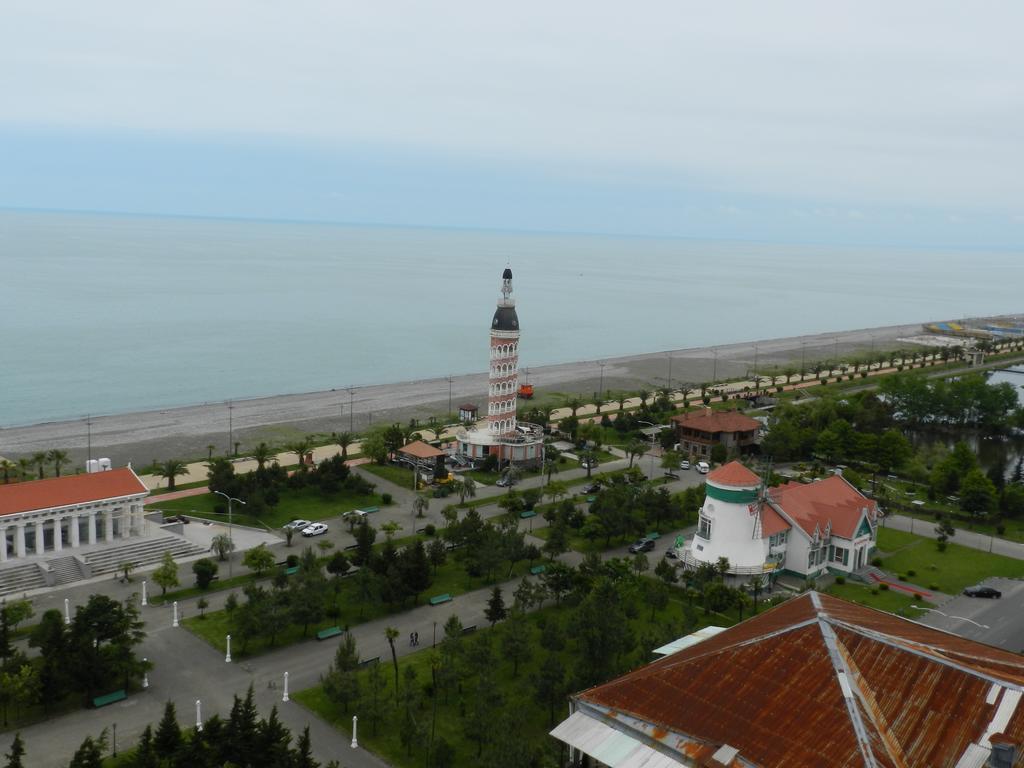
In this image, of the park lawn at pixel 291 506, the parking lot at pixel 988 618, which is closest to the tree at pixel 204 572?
the park lawn at pixel 291 506

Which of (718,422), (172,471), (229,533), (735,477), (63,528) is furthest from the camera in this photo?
(718,422)

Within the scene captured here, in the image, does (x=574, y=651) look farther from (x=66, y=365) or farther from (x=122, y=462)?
(x=66, y=365)

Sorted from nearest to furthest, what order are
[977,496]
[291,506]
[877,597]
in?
[877,597] < [291,506] < [977,496]

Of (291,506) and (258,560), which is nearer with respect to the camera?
(258,560)

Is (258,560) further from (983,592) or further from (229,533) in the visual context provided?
(983,592)

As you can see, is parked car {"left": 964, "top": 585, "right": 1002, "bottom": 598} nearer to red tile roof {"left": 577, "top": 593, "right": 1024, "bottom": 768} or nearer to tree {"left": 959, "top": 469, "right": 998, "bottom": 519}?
tree {"left": 959, "top": 469, "right": 998, "bottom": 519}

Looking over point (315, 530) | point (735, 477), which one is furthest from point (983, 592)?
point (315, 530)

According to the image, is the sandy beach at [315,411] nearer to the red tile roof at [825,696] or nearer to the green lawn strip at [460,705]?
the green lawn strip at [460,705]

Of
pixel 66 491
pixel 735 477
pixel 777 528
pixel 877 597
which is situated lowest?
pixel 877 597

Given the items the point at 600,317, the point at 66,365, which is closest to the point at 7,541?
the point at 66,365
